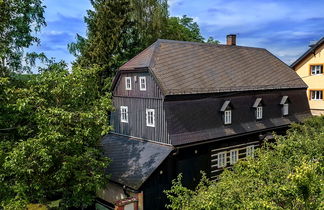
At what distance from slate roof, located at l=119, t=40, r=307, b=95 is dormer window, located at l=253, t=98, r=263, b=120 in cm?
111

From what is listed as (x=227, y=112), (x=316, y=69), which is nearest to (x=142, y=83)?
(x=227, y=112)

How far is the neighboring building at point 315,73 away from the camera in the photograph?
102ft

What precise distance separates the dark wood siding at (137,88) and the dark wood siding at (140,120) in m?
0.33

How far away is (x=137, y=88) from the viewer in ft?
65.4

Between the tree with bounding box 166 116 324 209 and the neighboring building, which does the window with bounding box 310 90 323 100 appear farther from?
the tree with bounding box 166 116 324 209

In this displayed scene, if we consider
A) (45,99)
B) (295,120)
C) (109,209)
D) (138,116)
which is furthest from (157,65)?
(295,120)

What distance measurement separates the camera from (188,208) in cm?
793

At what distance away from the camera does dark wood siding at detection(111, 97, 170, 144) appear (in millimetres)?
17531

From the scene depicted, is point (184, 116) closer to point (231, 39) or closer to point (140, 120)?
point (140, 120)

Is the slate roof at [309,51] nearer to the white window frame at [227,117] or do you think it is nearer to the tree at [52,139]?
the white window frame at [227,117]

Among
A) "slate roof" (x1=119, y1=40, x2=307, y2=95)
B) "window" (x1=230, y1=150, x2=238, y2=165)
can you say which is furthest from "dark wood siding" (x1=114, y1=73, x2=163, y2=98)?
"window" (x1=230, y1=150, x2=238, y2=165)

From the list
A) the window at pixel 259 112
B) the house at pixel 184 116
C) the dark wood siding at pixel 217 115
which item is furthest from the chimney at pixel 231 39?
the window at pixel 259 112

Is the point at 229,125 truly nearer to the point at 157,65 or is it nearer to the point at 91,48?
the point at 157,65

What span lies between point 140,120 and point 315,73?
2354 centimetres
